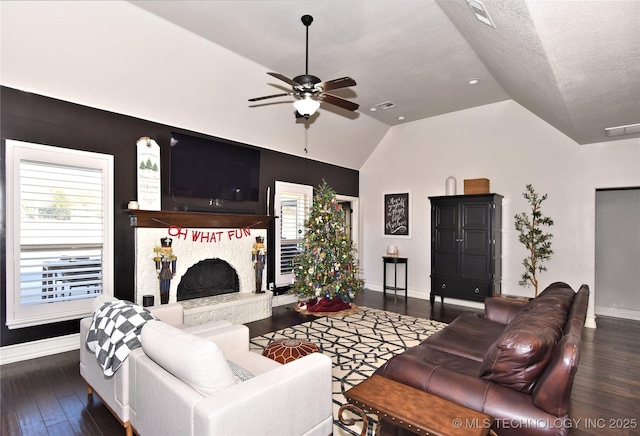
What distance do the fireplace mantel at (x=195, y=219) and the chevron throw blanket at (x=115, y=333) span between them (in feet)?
7.12

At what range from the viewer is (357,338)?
4418 mm

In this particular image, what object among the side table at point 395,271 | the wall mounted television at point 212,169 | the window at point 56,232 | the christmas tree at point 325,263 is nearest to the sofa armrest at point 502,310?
the christmas tree at point 325,263

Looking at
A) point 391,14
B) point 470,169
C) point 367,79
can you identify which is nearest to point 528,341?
point 391,14

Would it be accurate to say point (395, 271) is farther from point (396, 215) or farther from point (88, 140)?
point (88, 140)

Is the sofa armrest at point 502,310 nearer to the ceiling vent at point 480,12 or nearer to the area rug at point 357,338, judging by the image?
the area rug at point 357,338

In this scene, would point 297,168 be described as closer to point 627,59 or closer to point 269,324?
point 269,324

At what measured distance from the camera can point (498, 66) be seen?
4.11 m

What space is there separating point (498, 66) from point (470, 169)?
2.73 m

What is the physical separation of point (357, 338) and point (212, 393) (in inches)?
116

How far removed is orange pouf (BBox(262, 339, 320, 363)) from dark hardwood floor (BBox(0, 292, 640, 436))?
1.22 m

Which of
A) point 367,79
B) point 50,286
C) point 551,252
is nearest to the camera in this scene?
point 50,286

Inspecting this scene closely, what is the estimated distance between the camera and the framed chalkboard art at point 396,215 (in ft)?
24.3

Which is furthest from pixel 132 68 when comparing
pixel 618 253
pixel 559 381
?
pixel 618 253

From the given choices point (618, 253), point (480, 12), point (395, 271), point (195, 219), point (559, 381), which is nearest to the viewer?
point (559, 381)
